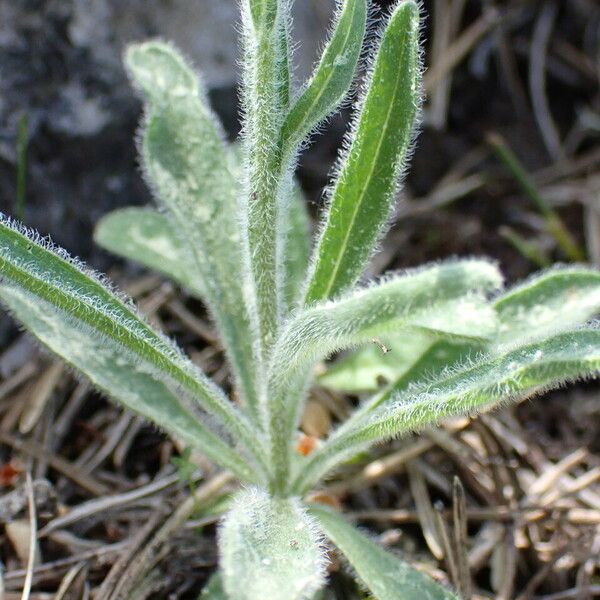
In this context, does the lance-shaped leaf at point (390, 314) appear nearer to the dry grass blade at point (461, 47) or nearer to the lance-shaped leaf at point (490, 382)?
the lance-shaped leaf at point (490, 382)

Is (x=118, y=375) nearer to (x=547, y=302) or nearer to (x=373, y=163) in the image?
(x=373, y=163)

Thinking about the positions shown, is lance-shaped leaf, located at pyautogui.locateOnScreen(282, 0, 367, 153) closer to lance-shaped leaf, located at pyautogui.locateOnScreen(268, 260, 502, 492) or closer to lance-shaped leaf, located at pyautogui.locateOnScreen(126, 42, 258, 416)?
lance-shaped leaf, located at pyautogui.locateOnScreen(268, 260, 502, 492)

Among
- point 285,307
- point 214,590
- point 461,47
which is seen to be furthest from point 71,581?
point 461,47

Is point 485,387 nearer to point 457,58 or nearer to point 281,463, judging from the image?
point 281,463

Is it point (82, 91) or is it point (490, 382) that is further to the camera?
point (82, 91)

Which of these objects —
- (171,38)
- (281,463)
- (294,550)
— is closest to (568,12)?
(171,38)

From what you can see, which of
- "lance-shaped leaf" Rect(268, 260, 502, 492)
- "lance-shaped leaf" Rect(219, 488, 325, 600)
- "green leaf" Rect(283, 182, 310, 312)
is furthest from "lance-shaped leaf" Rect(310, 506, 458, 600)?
"green leaf" Rect(283, 182, 310, 312)

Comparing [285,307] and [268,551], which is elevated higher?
[285,307]
